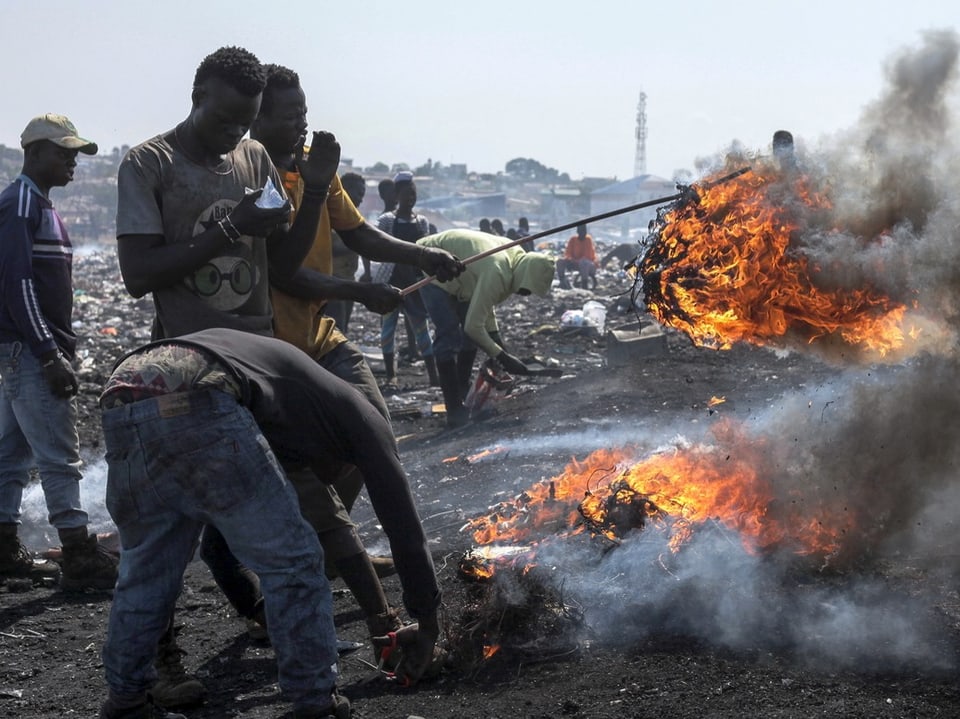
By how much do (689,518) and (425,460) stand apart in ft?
13.3

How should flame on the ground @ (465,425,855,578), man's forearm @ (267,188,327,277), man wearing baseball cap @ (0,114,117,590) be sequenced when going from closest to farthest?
man's forearm @ (267,188,327,277) → flame on the ground @ (465,425,855,578) → man wearing baseball cap @ (0,114,117,590)

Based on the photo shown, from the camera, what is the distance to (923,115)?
5.37 m

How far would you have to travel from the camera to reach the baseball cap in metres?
5.87

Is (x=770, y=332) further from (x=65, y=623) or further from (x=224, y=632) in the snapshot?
(x=65, y=623)

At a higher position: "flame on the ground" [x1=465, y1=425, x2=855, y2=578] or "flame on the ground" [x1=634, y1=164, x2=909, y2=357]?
"flame on the ground" [x1=634, y1=164, x2=909, y2=357]

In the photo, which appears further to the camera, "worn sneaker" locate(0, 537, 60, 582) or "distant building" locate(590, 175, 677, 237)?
"distant building" locate(590, 175, 677, 237)

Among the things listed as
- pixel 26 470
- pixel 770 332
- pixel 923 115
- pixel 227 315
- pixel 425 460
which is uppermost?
pixel 923 115

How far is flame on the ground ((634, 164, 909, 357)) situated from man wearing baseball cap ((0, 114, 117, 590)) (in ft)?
10.8

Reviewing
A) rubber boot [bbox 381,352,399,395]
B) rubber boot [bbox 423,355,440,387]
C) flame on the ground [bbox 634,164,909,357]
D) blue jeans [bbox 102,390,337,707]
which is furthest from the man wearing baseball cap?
rubber boot [bbox 381,352,399,395]

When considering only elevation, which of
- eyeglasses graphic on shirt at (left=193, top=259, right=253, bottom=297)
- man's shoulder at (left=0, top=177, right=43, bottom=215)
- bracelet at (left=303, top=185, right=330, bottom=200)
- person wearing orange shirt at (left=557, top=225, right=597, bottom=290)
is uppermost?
man's shoulder at (left=0, top=177, right=43, bottom=215)

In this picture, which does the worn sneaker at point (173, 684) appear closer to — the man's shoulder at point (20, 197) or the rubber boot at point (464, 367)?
the man's shoulder at point (20, 197)

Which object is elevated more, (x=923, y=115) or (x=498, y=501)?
(x=923, y=115)

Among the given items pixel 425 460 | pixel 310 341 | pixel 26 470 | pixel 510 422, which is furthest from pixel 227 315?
pixel 510 422

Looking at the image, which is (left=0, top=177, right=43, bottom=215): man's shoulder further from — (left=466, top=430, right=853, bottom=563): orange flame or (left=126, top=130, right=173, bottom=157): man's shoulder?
(left=466, top=430, right=853, bottom=563): orange flame
